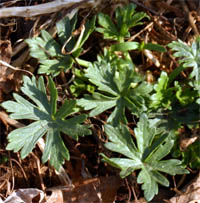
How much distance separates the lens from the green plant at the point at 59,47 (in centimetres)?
247

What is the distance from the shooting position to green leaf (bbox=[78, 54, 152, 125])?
231cm

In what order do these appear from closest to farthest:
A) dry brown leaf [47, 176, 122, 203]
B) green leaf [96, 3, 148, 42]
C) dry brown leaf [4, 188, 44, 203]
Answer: dry brown leaf [4, 188, 44, 203] → dry brown leaf [47, 176, 122, 203] → green leaf [96, 3, 148, 42]

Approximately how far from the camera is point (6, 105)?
7.30ft

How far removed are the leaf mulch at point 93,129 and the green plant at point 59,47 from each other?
0.17 m

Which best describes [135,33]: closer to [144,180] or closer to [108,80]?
[108,80]

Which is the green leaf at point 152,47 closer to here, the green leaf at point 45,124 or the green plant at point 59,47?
the green plant at point 59,47

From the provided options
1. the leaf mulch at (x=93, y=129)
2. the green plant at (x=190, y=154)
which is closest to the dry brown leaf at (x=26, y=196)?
the leaf mulch at (x=93, y=129)

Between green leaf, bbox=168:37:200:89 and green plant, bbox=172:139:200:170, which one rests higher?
green leaf, bbox=168:37:200:89

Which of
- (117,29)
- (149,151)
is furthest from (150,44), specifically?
(149,151)

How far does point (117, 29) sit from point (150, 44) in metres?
0.28

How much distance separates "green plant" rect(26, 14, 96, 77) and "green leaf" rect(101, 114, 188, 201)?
63cm

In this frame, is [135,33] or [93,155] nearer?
[93,155]

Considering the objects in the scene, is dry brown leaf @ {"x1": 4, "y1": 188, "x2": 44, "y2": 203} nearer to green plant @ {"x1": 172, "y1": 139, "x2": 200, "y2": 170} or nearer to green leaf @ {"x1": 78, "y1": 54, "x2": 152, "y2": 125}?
green leaf @ {"x1": 78, "y1": 54, "x2": 152, "y2": 125}

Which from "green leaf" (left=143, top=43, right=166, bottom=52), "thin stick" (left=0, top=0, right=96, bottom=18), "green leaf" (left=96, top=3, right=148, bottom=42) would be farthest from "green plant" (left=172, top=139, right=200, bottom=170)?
"thin stick" (left=0, top=0, right=96, bottom=18)
